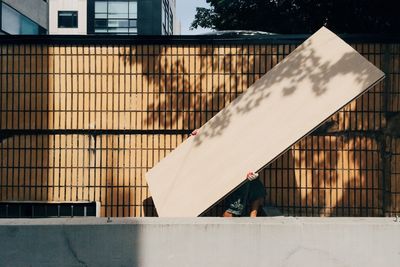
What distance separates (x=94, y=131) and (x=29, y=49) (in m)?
1.74

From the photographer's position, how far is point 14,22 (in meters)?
23.3

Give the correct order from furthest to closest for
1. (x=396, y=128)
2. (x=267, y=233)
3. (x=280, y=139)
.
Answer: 1. (x=396, y=128)
2. (x=280, y=139)
3. (x=267, y=233)

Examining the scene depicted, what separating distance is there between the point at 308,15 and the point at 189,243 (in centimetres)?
1138

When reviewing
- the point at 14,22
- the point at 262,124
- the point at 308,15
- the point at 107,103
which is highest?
the point at 14,22

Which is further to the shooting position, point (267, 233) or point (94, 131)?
point (94, 131)

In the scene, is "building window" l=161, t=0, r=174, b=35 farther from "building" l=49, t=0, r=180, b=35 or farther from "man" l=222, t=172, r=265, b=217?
"man" l=222, t=172, r=265, b=217

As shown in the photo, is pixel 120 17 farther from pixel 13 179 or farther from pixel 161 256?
pixel 161 256

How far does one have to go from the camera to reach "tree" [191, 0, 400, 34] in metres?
9.59

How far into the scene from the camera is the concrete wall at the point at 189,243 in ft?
13.7

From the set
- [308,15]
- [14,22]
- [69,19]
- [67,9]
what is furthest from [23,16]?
[67,9]

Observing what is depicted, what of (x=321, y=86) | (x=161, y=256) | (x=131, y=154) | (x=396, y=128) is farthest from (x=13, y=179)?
(x=396, y=128)

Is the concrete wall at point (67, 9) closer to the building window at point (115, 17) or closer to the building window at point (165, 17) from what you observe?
the building window at point (165, 17)

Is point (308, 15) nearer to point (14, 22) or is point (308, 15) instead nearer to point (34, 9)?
point (14, 22)

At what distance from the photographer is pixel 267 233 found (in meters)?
4.23
